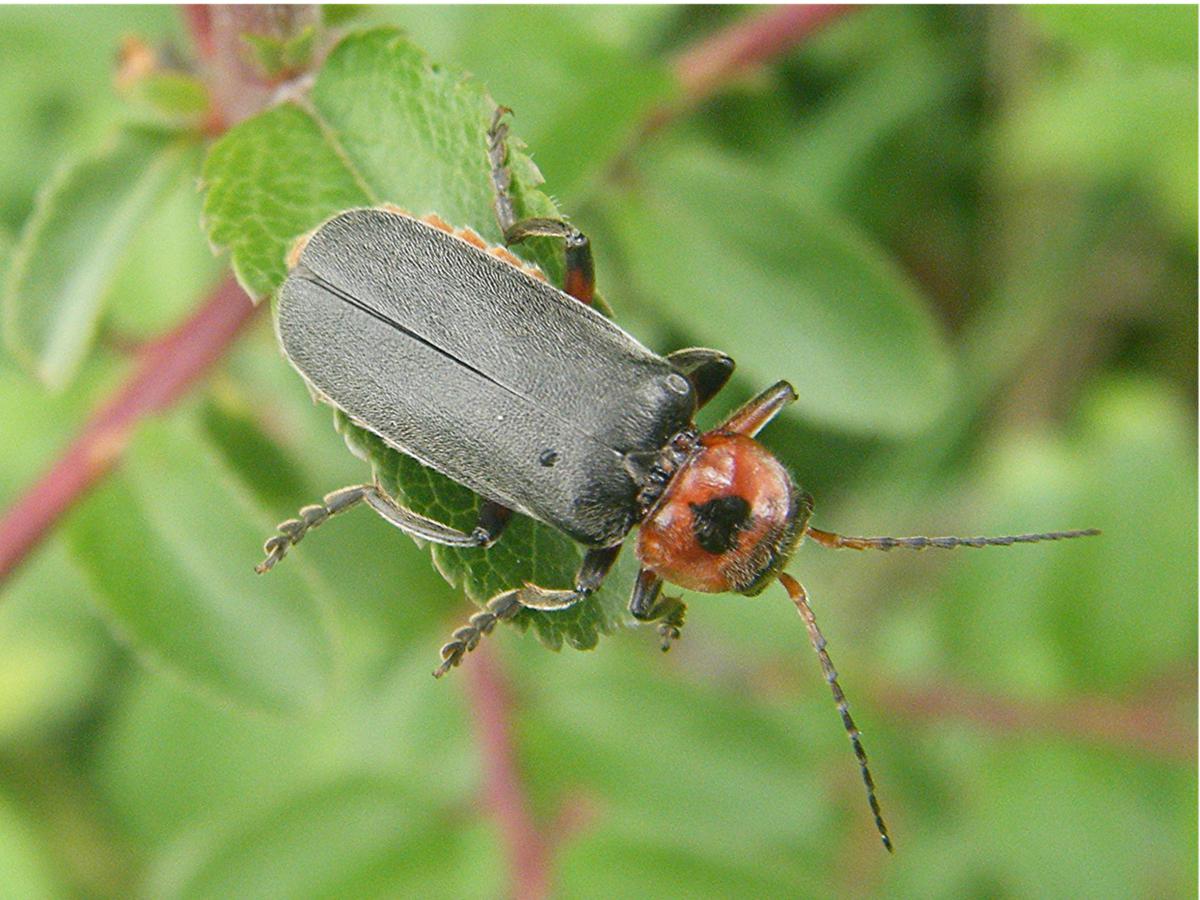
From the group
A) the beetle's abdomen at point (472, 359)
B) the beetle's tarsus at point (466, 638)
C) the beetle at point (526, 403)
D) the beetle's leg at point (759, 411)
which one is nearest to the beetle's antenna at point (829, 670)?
the beetle at point (526, 403)

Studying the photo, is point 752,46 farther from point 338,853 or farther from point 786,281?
point 338,853

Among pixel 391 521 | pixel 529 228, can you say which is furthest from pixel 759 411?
pixel 391 521

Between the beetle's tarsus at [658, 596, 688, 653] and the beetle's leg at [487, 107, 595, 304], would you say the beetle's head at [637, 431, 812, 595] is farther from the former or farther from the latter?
the beetle's leg at [487, 107, 595, 304]

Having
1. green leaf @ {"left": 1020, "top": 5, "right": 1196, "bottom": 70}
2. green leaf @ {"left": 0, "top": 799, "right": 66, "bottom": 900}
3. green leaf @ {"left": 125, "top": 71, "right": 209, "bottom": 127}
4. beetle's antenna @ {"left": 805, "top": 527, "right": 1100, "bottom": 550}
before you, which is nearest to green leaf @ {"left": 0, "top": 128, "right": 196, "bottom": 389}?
green leaf @ {"left": 125, "top": 71, "right": 209, "bottom": 127}

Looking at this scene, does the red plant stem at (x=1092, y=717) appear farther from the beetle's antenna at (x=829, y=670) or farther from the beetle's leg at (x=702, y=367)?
the beetle's leg at (x=702, y=367)

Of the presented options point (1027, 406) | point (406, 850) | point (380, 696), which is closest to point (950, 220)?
point (1027, 406)

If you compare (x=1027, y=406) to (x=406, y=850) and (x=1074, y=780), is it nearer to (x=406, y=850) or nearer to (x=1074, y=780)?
(x=1074, y=780)
